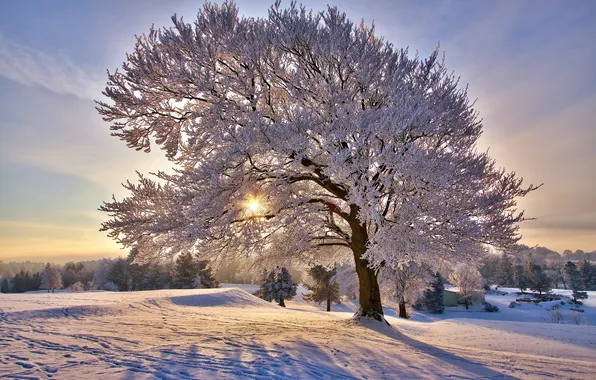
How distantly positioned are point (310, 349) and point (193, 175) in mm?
5156

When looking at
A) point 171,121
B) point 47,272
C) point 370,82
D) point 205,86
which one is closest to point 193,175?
point 205,86

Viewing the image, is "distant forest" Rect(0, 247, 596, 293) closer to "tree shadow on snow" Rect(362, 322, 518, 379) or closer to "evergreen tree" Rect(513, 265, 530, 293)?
"evergreen tree" Rect(513, 265, 530, 293)

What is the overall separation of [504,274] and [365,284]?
100949 millimetres

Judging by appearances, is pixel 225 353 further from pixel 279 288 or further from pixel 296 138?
pixel 279 288

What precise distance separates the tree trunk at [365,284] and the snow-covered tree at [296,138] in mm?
2194

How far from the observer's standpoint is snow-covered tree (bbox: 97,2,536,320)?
8203 millimetres

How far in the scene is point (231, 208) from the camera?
Result: 976 centimetres

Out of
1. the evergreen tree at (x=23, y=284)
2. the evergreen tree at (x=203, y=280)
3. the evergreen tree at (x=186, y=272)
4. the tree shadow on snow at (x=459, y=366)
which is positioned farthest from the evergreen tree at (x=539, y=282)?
the evergreen tree at (x=23, y=284)

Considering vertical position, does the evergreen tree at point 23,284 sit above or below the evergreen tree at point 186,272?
below

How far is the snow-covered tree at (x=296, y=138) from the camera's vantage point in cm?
820

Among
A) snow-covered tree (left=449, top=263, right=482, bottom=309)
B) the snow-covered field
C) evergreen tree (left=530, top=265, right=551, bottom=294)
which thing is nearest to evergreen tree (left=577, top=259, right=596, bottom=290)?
evergreen tree (left=530, top=265, right=551, bottom=294)

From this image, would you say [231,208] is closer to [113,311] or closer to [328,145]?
[328,145]

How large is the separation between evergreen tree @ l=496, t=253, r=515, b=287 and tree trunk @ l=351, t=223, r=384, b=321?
95.9 meters

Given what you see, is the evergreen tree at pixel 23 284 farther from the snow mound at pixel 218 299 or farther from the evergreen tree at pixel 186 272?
the snow mound at pixel 218 299
